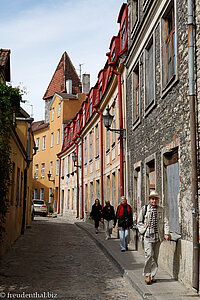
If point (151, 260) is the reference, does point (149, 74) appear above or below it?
above

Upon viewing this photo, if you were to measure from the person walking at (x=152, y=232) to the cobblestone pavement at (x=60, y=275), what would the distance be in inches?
20.6

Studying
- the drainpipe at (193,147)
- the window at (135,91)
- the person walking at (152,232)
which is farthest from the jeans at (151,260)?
the window at (135,91)

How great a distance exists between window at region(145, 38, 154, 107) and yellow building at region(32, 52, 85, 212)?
1268 inches

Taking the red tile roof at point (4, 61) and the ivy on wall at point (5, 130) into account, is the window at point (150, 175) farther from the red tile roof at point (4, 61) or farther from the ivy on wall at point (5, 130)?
the red tile roof at point (4, 61)

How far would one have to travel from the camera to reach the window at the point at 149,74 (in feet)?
37.6

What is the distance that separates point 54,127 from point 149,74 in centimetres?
3569

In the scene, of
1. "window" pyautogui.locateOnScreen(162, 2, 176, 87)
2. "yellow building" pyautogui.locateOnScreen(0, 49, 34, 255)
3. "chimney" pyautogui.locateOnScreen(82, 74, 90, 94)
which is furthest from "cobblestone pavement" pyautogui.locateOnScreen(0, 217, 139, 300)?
"chimney" pyautogui.locateOnScreen(82, 74, 90, 94)

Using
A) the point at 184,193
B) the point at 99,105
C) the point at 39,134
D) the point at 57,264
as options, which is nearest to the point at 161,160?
the point at 184,193

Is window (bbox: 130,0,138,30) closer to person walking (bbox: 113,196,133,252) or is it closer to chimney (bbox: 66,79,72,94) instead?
person walking (bbox: 113,196,133,252)

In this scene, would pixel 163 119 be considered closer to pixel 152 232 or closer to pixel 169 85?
pixel 169 85

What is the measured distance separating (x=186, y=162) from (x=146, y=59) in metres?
5.26

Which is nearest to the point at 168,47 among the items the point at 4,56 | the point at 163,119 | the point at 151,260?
the point at 163,119

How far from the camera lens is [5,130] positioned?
29.9 ft

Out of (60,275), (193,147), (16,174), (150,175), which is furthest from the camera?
(16,174)
